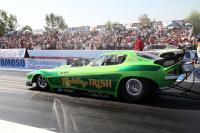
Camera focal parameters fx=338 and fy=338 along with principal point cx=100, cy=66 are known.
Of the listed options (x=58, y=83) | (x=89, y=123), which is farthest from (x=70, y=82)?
(x=89, y=123)

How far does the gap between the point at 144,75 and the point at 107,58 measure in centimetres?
136

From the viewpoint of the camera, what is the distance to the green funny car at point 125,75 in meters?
8.24

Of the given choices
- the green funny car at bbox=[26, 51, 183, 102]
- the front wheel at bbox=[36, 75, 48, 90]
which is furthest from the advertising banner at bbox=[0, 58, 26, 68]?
the green funny car at bbox=[26, 51, 183, 102]

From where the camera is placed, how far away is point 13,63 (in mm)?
21359

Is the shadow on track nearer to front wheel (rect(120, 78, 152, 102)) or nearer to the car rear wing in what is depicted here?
front wheel (rect(120, 78, 152, 102))

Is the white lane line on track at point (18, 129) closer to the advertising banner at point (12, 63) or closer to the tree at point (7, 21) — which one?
the advertising banner at point (12, 63)

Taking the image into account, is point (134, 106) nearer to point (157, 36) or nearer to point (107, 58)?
point (107, 58)

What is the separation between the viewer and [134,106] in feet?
26.3

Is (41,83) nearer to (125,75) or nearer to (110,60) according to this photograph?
(110,60)

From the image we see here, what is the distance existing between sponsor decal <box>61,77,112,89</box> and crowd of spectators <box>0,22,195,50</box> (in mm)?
14998

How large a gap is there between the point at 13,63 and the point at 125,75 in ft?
46.8

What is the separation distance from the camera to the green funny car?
27.0 feet

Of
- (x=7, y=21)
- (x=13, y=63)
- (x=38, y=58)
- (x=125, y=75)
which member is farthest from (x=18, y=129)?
(x=7, y=21)

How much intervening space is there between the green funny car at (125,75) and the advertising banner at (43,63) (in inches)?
330
